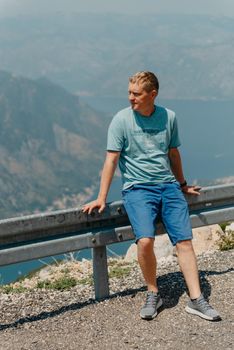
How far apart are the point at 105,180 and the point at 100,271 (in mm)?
871

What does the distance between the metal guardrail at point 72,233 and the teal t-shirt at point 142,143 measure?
393mm

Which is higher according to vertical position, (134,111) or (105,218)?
(134,111)

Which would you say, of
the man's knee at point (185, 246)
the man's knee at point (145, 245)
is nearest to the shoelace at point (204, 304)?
the man's knee at point (185, 246)

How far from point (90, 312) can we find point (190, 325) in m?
0.92

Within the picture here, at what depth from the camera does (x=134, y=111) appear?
498cm

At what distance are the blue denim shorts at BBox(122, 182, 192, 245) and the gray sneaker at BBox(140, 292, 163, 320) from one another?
1.64 ft

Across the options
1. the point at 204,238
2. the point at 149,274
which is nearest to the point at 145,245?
the point at 149,274

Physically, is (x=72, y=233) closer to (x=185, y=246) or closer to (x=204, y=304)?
(x=185, y=246)

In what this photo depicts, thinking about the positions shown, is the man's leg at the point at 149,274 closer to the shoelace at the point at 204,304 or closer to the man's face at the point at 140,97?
the shoelace at the point at 204,304

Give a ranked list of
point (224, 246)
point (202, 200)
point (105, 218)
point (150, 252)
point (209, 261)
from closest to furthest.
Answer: point (150, 252) → point (105, 218) → point (202, 200) → point (209, 261) → point (224, 246)

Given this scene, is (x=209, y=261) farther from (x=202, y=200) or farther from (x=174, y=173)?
(x=174, y=173)

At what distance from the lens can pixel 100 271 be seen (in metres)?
5.16

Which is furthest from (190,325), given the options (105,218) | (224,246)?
(224,246)

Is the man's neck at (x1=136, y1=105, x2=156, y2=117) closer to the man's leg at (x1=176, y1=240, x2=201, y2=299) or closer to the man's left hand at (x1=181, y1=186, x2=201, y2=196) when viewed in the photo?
the man's left hand at (x1=181, y1=186, x2=201, y2=196)
